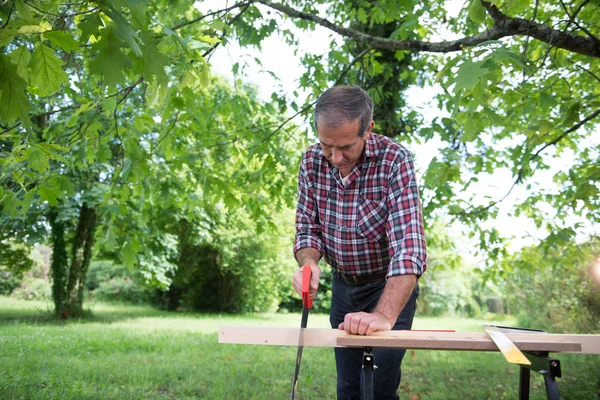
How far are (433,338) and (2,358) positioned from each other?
6344mm

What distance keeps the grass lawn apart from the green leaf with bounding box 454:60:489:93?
248 cm

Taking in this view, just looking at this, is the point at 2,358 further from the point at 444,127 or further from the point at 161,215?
the point at 161,215

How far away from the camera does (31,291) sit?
1831cm

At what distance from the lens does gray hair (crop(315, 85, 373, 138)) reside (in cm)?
232

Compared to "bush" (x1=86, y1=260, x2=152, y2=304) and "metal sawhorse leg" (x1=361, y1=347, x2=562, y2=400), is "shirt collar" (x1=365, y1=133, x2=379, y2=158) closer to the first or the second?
"metal sawhorse leg" (x1=361, y1=347, x2=562, y2=400)

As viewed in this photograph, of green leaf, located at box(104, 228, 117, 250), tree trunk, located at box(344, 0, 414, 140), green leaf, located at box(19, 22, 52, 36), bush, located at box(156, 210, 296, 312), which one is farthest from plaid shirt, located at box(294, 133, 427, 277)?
bush, located at box(156, 210, 296, 312)

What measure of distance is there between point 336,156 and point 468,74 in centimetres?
69

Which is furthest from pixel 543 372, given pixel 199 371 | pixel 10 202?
pixel 199 371

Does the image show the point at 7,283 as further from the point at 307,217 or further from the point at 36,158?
the point at 307,217

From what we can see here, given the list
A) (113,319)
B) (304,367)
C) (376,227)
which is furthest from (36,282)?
(376,227)

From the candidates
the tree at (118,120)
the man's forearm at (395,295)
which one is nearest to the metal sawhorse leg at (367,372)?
the man's forearm at (395,295)

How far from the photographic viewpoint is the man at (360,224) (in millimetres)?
2273

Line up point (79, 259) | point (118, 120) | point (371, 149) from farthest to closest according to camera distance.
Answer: point (79, 259) < point (118, 120) < point (371, 149)

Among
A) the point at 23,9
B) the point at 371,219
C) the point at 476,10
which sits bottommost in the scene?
the point at 371,219
